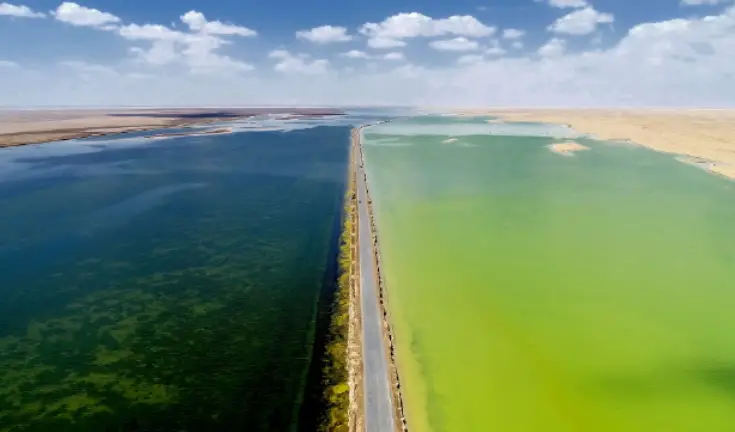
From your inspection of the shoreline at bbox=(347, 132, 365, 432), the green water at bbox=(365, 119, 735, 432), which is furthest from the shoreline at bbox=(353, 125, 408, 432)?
the shoreline at bbox=(347, 132, 365, 432)

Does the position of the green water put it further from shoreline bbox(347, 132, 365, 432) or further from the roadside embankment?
the roadside embankment

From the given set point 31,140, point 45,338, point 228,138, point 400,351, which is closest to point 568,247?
point 400,351

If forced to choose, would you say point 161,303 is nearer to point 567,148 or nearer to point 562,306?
point 562,306

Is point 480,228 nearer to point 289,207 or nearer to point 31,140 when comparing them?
point 289,207

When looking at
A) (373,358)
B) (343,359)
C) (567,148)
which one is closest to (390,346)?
(373,358)

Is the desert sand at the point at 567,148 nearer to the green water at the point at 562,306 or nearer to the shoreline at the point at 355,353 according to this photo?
the green water at the point at 562,306

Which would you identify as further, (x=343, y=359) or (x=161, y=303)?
(x=161, y=303)

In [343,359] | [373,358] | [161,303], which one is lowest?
[343,359]
